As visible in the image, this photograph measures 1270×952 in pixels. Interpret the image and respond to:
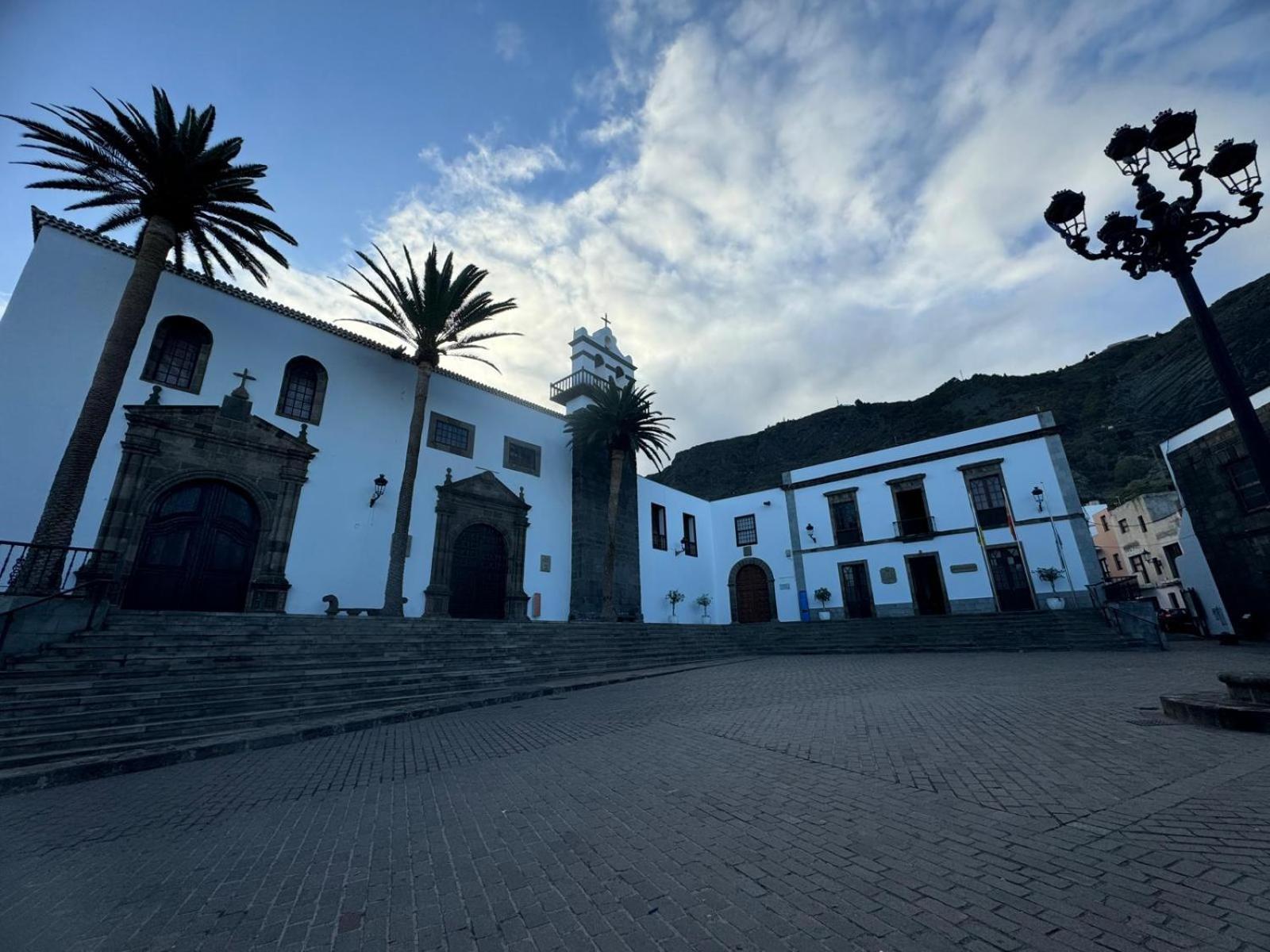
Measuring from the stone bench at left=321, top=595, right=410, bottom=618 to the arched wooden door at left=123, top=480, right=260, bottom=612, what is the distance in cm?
163

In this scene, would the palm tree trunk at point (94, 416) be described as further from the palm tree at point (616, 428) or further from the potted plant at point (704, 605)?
the potted plant at point (704, 605)

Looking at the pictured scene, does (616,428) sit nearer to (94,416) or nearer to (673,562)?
(673,562)

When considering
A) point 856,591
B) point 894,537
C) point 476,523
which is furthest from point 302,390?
point 894,537

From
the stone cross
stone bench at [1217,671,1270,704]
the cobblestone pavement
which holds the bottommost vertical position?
the cobblestone pavement

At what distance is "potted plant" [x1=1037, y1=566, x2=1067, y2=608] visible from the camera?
16.9 meters

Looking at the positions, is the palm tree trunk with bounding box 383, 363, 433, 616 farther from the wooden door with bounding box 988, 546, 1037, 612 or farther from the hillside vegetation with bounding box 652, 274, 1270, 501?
the hillside vegetation with bounding box 652, 274, 1270, 501

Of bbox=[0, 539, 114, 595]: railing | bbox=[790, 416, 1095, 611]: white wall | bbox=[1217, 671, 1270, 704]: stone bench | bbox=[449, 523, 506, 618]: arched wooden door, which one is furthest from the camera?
bbox=[790, 416, 1095, 611]: white wall

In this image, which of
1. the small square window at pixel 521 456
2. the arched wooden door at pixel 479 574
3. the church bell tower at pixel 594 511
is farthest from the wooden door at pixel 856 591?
the arched wooden door at pixel 479 574

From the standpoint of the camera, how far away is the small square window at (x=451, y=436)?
15.8m

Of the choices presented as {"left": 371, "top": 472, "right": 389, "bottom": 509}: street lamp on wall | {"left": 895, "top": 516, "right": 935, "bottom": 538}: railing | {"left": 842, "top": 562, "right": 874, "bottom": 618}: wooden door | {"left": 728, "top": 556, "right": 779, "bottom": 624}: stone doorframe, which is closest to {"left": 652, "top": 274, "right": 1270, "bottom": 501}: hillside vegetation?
{"left": 895, "top": 516, "right": 935, "bottom": 538}: railing

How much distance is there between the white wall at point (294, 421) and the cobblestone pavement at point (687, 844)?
321 inches

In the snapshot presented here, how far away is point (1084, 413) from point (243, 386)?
6422 cm

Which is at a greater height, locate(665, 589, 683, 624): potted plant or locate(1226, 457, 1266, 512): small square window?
locate(1226, 457, 1266, 512): small square window

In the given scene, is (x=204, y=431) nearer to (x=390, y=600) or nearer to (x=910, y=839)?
(x=390, y=600)
